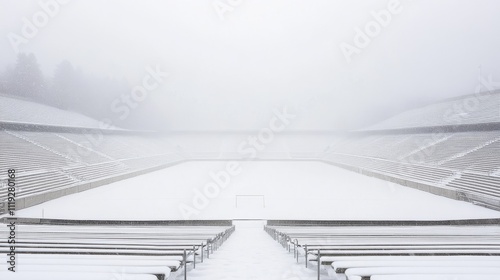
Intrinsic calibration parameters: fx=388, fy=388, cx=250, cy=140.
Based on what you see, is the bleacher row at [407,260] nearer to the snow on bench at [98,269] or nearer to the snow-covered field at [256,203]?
the snow on bench at [98,269]

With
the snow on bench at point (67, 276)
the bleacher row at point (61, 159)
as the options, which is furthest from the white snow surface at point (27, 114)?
the snow on bench at point (67, 276)

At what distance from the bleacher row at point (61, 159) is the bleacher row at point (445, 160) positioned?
14.5 metres

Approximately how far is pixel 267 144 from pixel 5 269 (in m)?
41.0

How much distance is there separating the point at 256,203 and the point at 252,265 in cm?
841

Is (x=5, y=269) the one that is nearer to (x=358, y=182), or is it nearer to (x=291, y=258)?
(x=291, y=258)

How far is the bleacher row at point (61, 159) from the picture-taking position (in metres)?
14.5

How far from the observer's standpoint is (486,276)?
2.69m

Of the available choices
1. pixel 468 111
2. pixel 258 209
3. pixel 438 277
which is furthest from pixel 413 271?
pixel 468 111

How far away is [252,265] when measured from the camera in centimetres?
480

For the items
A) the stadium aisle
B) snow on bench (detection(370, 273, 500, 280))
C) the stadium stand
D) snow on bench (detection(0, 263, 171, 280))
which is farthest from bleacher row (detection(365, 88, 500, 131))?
snow on bench (detection(0, 263, 171, 280))

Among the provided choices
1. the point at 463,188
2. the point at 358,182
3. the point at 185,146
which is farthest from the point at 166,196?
the point at 185,146

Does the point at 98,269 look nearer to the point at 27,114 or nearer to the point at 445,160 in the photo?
the point at 445,160

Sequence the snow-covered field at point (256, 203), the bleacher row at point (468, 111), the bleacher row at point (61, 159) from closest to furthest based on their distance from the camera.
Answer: the snow-covered field at point (256, 203) < the bleacher row at point (61, 159) < the bleacher row at point (468, 111)

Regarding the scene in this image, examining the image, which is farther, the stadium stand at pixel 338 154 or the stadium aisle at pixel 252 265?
the stadium stand at pixel 338 154
